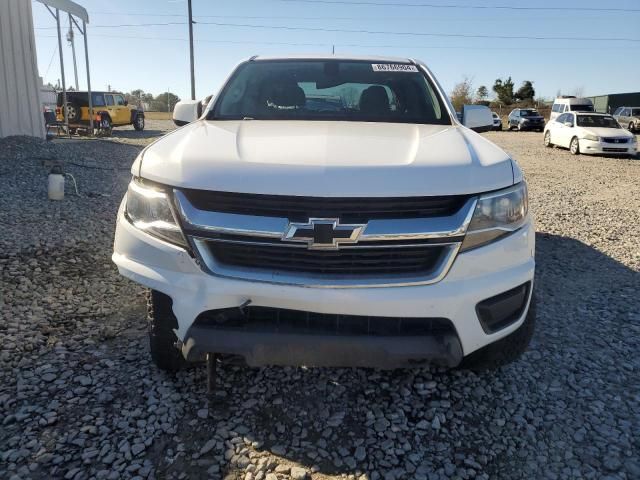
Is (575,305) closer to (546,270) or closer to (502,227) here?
(546,270)

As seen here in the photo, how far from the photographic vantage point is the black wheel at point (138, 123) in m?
24.2

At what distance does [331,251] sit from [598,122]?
1799 centimetres

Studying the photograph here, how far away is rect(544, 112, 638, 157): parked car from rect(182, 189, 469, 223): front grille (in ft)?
52.7

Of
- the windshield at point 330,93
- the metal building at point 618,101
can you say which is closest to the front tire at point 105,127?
the windshield at point 330,93

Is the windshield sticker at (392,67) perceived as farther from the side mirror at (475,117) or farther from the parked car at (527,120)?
the parked car at (527,120)

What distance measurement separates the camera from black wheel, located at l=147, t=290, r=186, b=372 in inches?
90.0

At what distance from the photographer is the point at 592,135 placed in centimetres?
1573

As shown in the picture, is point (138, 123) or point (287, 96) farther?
point (138, 123)

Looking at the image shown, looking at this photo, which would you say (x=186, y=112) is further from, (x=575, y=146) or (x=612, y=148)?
(x=575, y=146)

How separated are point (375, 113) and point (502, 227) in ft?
5.01

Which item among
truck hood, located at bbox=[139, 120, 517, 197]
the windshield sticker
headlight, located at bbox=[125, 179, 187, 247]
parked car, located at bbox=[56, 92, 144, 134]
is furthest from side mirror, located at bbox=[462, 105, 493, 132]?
parked car, located at bbox=[56, 92, 144, 134]

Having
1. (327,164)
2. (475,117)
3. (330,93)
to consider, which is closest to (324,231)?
(327,164)

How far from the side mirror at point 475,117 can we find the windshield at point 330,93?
0.92ft

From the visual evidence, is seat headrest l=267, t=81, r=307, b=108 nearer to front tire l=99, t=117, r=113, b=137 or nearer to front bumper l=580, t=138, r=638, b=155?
front bumper l=580, t=138, r=638, b=155
